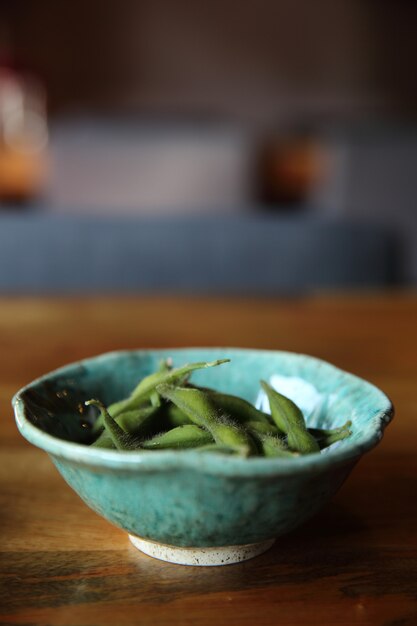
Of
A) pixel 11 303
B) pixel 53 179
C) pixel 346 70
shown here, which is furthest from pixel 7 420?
pixel 346 70

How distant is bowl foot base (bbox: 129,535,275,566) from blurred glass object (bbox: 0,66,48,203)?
336cm

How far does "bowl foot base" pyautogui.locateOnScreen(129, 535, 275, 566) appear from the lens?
1.28 ft

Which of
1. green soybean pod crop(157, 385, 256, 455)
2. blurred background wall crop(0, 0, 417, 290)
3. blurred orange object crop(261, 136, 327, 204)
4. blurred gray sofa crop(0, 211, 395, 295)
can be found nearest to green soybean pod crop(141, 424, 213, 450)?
green soybean pod crop(157, 385, 256, 455)

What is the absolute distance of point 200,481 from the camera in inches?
13.1

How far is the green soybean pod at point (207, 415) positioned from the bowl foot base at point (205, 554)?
0.06m

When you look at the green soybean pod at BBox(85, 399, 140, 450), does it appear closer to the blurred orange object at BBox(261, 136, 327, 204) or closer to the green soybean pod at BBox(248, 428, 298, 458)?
the green soybean pod at BBox(248, 428, 298, 458)

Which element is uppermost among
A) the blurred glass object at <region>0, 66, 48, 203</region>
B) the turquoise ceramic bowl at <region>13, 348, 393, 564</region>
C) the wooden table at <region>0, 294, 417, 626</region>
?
the blurred glass object at <region>0, 66, 48, 203</region>

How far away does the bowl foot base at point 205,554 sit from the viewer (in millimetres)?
391

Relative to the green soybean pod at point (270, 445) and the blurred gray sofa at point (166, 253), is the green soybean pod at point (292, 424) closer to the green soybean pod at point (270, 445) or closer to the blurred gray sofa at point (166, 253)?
the green soybean pod at point (270, 445)

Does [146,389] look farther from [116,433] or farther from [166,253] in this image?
[166,253]

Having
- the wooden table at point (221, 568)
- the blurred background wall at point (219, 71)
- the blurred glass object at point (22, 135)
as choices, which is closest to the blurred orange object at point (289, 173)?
the blurred background wall at point (219, 71)

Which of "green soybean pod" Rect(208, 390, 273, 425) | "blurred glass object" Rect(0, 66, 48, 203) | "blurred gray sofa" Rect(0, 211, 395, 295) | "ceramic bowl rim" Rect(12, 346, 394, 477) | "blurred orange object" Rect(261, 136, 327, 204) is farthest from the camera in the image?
"blurred orange object" Rect(261, 136, 327, 204)

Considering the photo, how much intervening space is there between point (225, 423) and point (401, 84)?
4.16 metres

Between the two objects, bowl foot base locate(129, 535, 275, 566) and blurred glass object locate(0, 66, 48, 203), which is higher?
blurred glass object locate(0, 66, 48, 203)
